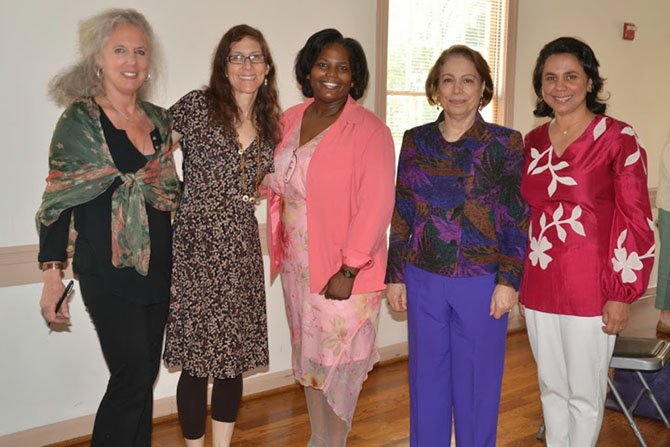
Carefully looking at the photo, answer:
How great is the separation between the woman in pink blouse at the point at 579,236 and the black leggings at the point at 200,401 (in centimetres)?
110

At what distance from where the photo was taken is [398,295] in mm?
2646

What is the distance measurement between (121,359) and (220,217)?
1.84 ft

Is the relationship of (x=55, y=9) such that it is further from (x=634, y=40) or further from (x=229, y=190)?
(x=634, y=40)

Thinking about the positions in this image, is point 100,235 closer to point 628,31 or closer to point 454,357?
point 454,357

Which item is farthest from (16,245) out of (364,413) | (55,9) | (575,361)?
(575,361)

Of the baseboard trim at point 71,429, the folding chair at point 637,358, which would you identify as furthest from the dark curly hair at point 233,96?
the folding chair at point 637,358

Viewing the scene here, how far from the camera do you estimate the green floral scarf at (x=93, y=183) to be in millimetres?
2205

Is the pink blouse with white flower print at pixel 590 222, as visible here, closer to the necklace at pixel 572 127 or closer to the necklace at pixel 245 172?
the necklace at pixel 572 127

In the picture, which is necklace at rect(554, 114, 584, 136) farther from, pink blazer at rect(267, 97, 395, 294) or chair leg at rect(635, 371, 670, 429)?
chair leg at rect(635, 371, 670, 429)

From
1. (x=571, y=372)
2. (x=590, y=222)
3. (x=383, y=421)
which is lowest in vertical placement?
(x=383, y=421)

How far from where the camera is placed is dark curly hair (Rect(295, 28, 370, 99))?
2.58m

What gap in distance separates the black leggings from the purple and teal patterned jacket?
0.84 m

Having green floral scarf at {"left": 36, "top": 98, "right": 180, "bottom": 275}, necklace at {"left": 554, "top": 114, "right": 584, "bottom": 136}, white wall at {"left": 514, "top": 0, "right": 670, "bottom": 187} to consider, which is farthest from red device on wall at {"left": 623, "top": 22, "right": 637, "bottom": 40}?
green floral scarf at {"left": 36, "top": 98, "right": 180, "bottom": 275}

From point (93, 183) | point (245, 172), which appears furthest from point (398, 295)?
point (93, 183)
